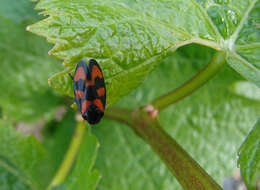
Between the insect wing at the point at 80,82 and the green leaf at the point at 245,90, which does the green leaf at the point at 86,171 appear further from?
the green leaf at the point at 245,90

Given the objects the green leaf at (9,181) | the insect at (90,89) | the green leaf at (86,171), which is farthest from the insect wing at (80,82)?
the green leaf at (9,181)

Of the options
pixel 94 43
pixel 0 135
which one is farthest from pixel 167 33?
pixel 0 135

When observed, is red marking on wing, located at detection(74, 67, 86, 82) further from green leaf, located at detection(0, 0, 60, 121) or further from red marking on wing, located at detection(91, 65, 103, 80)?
green leaf, located at detection(0, 0, 60, 121)

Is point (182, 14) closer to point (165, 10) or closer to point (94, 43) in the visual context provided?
point (165, 10)

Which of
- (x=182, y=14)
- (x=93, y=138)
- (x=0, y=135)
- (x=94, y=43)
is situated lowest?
(x=0, y=135)

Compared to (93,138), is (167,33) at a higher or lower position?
higher

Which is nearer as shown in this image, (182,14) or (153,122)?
(182,14)

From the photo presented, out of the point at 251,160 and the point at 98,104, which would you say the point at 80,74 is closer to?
the point at 98,104
